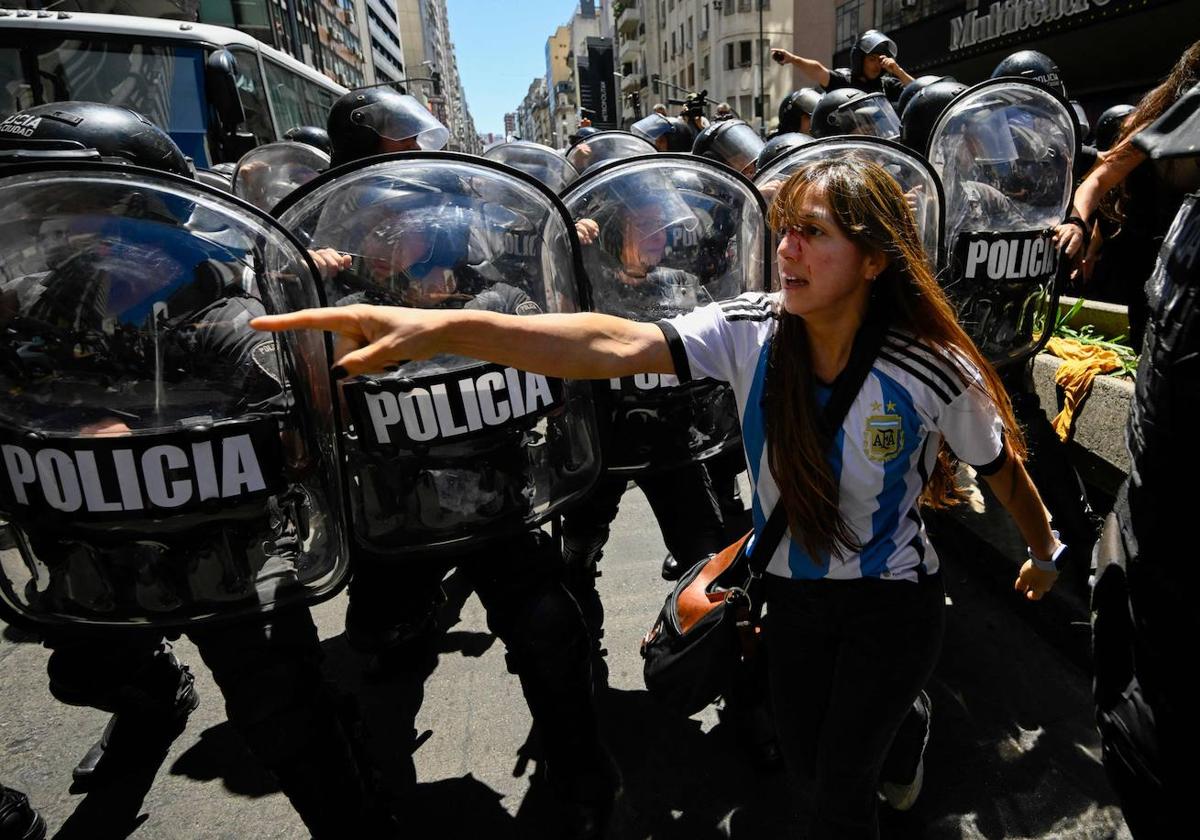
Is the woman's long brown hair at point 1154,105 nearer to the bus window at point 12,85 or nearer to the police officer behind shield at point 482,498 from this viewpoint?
the police officer behind shield at point 482,498

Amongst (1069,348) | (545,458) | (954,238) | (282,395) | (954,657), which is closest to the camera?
Answer: (282,395)

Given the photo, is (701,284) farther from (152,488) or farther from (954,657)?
(954,657)

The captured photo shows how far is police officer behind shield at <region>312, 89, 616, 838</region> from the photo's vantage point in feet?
5.77

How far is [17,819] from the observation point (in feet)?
7.04

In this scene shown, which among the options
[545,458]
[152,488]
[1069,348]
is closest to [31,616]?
[152,488]

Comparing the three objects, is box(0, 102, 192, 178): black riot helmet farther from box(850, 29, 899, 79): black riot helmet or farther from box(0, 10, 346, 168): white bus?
box(850, 29, 899, 79): black riot helmet

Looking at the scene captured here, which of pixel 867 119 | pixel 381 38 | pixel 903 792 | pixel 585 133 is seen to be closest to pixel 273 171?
pixel 585 133

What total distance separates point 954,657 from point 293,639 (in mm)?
2439

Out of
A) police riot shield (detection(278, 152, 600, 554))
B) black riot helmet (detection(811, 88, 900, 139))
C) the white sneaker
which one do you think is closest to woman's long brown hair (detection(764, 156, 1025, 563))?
police riot shield (detection(278, 152, 600, 554))

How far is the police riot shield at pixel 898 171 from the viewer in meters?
2.48

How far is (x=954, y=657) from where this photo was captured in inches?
111

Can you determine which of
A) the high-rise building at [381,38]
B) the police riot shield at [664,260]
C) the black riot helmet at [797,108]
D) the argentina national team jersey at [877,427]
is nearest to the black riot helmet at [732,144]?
the black riot helmet at [797,108]

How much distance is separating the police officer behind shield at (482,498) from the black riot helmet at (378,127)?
141cm

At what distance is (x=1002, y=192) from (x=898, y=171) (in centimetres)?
47
